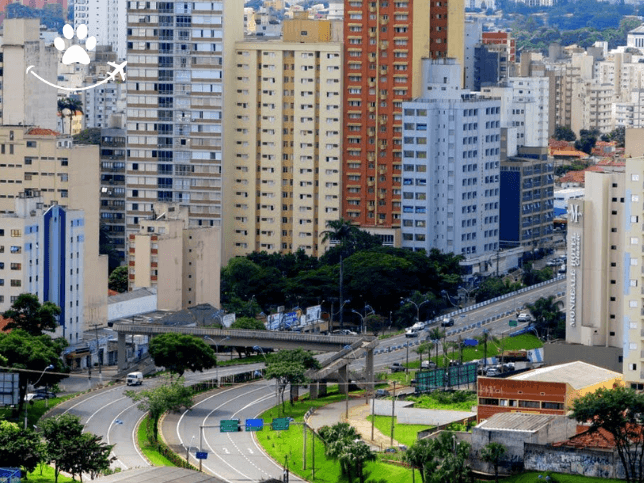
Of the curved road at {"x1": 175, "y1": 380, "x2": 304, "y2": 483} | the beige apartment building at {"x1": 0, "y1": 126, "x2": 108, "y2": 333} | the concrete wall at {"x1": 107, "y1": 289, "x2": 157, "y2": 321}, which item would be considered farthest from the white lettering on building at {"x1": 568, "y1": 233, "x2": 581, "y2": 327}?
the beige apartment building at {"x1": 0, "y1": 126, "x2": 108, "y2": 333}

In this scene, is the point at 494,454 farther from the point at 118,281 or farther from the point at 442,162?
the point at 442,162

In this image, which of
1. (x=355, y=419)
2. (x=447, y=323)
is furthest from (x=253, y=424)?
(x=447, y=323)

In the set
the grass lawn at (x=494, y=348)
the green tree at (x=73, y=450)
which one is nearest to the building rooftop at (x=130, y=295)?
the grass lawn at (x=494, y=348)

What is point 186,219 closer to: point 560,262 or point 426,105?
point 426,105

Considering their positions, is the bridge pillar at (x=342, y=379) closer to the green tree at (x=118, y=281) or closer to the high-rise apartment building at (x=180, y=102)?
the green tree at (x=118, y=281)

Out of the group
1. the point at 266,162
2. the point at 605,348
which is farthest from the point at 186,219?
the point at 605,348
